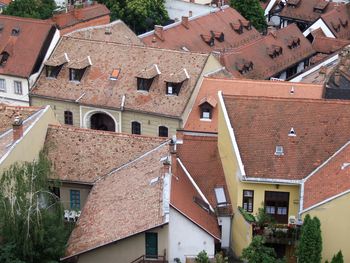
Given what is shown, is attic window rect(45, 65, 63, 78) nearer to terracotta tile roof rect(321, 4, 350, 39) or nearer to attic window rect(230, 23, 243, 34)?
attic window rect(230, 23, 243, 34)

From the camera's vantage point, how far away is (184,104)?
184 ft

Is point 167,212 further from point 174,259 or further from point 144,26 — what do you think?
point 144,26

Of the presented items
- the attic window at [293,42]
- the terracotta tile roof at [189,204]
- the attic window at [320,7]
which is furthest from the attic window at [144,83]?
the attic window at [320,7]

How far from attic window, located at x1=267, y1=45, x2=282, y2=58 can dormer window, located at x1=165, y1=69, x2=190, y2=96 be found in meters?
22.8

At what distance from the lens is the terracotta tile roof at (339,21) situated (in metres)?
91.7

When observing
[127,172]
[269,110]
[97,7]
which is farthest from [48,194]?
[97,7]

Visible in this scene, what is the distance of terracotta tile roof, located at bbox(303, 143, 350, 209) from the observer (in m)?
37.5

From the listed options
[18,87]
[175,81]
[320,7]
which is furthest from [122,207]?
[320,7]

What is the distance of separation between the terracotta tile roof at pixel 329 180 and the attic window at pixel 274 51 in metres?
37.7

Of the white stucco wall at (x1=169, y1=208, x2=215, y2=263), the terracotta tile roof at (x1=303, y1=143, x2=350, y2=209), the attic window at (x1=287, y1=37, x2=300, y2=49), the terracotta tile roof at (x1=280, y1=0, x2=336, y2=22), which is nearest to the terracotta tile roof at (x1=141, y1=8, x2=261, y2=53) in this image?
the attic window at (x1=287, y1=37, x2=300, y2=49)

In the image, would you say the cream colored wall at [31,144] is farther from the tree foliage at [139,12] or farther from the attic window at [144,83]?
the tree foliage at [139,12]

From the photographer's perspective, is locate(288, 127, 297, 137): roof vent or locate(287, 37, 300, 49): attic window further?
locate(287, 37, 300, 49): attic window

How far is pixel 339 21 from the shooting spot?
305 feet

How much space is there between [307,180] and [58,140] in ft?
56.4
